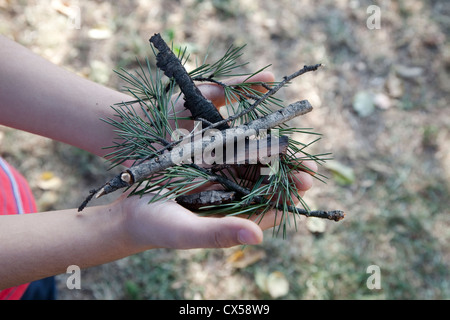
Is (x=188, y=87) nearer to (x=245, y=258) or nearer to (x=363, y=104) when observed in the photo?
(x=245, y=258)

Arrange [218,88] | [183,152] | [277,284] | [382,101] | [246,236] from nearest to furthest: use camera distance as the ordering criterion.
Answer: [246,236] → [183,152] → [218,88] → [277,284] → [382,101]

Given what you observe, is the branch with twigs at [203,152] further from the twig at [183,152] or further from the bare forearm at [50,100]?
the bare forearm at [50,100]

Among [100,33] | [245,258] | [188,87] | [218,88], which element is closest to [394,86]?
[245,258]

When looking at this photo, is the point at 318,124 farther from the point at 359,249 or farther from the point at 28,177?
the point at 28,177

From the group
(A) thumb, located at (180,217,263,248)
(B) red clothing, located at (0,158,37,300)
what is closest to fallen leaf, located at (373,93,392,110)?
(A) thumb, located at (180,217,263,248)

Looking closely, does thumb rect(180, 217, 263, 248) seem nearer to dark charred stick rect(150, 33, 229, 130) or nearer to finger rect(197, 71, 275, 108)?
dark charred stick rect(150, 33, 229, 130)
